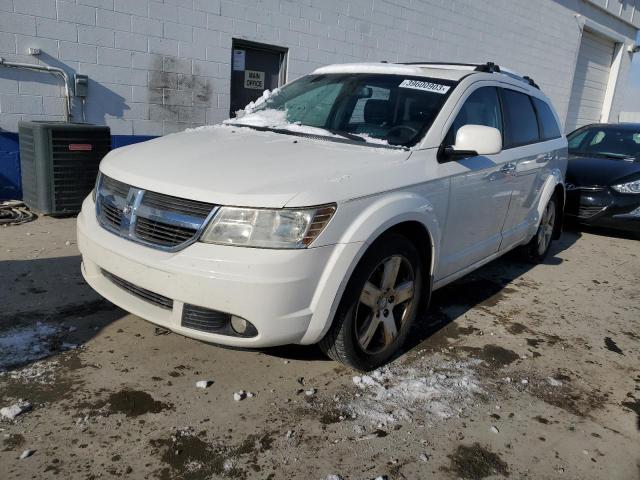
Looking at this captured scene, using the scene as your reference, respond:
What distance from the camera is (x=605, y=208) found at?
7.11m

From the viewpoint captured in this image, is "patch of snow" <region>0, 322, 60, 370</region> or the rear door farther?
the rear door

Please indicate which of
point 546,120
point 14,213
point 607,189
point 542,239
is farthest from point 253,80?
point 607,189

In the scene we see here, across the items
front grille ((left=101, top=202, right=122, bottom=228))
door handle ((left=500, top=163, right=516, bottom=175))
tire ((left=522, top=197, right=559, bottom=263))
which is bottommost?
tire ((left=522, top=197, right=559, bottom=263))

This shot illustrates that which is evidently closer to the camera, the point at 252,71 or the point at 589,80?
the point at 252,71

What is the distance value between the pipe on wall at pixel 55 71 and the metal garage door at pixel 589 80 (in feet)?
48.6

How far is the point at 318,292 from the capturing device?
2646 mm

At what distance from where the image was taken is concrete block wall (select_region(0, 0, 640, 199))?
6.12 metres

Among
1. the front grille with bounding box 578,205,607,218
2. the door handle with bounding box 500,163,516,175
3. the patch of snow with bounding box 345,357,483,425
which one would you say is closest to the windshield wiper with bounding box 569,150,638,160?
the front grille with bounding box 578,205,607,218

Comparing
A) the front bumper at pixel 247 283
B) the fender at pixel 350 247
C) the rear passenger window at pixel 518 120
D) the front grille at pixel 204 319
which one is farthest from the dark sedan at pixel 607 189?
the front grille at pixel 204 319

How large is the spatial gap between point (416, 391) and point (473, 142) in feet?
4.96

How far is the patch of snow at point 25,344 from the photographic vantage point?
310cm

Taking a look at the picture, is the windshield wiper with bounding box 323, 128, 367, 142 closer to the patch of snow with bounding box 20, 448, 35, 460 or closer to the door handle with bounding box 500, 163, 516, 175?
the door handle with bounding box 500, 163, 516, 175

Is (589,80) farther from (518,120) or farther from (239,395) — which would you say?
(239,395)

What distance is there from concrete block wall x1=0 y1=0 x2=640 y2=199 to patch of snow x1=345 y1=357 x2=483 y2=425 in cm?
519
